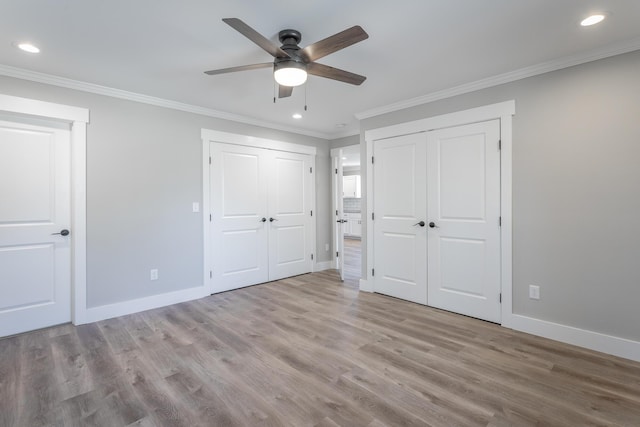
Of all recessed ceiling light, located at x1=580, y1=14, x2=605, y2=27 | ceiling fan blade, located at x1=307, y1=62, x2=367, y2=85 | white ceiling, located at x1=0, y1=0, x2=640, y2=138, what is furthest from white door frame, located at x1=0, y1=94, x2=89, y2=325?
recessed ceiling light, located at x1=580, y1=14, x2=605, y2=27

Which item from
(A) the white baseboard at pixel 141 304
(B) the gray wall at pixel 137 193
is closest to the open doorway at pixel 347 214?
(B) the gray wall at pixel 137 193

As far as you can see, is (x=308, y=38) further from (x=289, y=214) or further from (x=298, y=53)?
(x=289, y=214)

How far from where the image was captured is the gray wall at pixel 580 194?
7.89 feet

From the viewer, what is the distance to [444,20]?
2.06m

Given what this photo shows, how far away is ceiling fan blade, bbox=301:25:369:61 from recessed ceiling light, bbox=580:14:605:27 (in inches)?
62.4

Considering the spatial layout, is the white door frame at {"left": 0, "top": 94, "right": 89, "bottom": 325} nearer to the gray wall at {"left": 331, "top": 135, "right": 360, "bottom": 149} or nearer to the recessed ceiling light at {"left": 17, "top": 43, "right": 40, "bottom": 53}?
the recessed ceiling light at {"left": 17, "top": 43, "right": 40, "bottom": 53}

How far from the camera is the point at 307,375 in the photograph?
7.12 ft

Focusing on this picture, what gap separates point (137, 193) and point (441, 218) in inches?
137

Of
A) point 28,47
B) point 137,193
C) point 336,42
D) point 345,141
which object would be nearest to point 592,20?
point 336,42

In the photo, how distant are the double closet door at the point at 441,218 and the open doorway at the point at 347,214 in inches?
24.0

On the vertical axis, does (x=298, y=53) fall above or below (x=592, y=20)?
below

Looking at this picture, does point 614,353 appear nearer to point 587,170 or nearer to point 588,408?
point 588,408

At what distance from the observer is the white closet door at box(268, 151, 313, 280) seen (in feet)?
15.7

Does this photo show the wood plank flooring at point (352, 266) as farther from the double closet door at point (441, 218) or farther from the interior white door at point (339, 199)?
the double closet door at point (441, 218)
